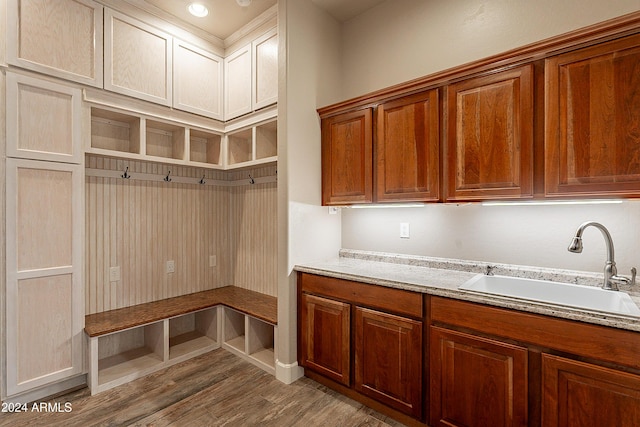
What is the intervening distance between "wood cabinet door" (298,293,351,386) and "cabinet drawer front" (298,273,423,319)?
7cm

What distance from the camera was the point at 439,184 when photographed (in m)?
2.04

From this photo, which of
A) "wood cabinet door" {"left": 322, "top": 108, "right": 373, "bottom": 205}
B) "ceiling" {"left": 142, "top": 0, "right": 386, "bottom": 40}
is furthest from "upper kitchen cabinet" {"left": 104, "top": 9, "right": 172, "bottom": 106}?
"wood cabinet door" {"left": 322, "top": 108, "right": 373, "bottom": 205}

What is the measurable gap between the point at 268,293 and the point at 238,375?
2.76ft

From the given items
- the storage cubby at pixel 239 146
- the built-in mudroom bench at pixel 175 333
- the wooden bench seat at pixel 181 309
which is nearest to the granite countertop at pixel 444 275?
the wooden bench seat at pixel 181 309

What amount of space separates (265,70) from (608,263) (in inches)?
107

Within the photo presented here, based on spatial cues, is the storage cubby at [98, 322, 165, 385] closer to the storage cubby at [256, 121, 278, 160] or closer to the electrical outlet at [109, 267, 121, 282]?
the electrical outlet at [109, 267, 121, 282]

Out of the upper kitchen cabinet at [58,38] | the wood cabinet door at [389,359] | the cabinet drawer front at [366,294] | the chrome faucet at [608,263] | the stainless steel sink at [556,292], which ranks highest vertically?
the upper kitchen cabinet at [58,38]

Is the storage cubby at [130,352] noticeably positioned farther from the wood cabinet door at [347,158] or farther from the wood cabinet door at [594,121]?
the wood cabinet door at [594,121]

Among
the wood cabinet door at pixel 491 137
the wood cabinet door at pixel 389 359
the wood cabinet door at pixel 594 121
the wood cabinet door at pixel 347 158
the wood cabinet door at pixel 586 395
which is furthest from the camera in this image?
the wood cabinet door at pixel 347 158

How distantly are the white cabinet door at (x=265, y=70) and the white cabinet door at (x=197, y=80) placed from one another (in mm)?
491

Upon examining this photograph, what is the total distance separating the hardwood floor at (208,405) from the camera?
6.55ft

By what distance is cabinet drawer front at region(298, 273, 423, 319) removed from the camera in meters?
1.87

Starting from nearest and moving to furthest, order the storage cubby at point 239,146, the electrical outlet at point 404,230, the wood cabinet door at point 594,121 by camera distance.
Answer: the wood cabinet door at point 594,121 < the electrical outlet at point 404,230 < the storage cubby at point 239,146

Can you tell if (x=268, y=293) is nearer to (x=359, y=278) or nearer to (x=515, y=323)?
(x=359, y=278)
